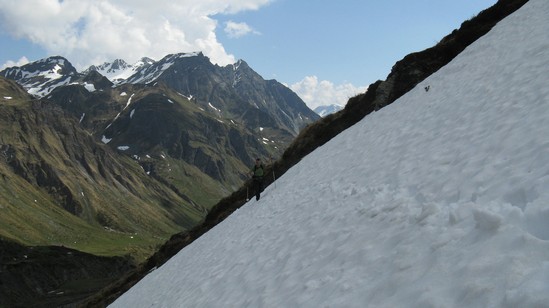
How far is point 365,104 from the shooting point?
3425cm

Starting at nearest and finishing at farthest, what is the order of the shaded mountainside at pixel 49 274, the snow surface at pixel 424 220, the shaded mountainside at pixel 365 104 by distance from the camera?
the snow surface at pixel 424 220
the shaded mountainside at pixel 365 104
the shaded mountainside at pixel 49 274

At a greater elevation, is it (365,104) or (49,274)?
(49,274)

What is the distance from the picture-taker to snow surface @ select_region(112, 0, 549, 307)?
5.95 metres

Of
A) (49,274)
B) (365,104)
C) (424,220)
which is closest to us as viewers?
(424,220)

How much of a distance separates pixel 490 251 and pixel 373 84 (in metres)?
31.6

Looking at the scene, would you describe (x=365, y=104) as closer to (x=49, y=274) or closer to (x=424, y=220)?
(x=424, y=220)

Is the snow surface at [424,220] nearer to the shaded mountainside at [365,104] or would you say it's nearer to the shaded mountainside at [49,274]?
the shaded mountainside at [365,104]

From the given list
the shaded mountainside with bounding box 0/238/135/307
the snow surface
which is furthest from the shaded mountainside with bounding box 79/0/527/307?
the shaded mountainside with bounding box 0/238/135/307

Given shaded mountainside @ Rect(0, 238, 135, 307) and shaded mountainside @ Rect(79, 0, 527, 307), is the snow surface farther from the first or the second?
shaded mountainside @ Rect(0, 238, 135, 307)

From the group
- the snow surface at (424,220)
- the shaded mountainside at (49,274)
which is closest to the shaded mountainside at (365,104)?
the snow surface at (424,220)

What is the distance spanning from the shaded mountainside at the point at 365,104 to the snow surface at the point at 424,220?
10809 millimetres

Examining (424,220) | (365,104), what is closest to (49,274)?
(365,104)

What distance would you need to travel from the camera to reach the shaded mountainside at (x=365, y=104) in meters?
30.9

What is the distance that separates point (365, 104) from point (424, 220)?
2698cm
